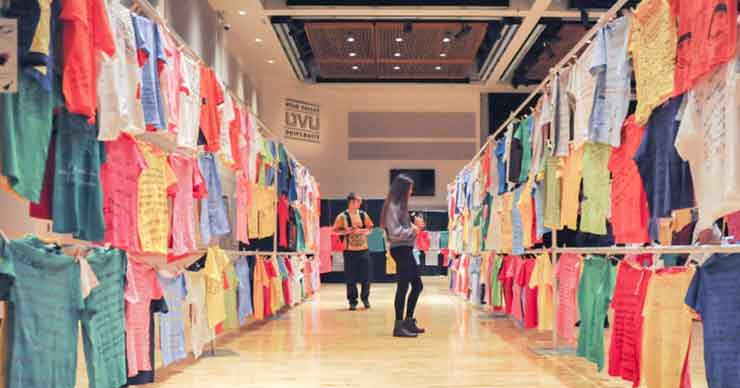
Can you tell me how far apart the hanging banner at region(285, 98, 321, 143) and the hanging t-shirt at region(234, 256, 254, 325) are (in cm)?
1075

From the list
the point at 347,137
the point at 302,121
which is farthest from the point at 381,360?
the point at 347,137

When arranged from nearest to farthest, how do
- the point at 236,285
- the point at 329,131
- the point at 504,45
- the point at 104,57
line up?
the point at 104,57 < the point at 236,285 < the point at 504,45 < the point at 329,131

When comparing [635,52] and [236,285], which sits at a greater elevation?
[635,52]

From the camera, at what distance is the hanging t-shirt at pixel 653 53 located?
2.62 m

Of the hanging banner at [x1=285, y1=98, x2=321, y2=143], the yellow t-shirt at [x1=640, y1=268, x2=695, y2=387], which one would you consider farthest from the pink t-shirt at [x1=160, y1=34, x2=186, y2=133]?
the hanging banner at [x1=285, y1=98, x2=321, y2=143]

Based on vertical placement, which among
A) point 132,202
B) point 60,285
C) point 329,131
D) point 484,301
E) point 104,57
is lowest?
point 484,301

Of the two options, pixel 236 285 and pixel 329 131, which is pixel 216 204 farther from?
pixel 329 131

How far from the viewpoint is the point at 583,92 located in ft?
12.0

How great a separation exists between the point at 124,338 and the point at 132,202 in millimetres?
622

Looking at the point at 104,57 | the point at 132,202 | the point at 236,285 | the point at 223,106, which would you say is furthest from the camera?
the point at 236,285

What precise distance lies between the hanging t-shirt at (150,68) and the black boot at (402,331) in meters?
2.78

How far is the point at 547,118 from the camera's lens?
14.7 ft

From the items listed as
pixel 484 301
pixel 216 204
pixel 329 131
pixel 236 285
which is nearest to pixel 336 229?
pixel 484 301

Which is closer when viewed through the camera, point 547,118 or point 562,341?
point 547,118
